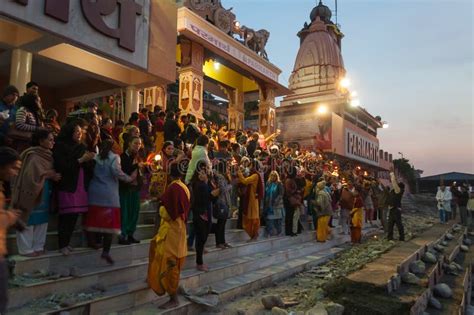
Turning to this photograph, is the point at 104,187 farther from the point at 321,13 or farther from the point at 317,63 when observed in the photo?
the point at 321,13

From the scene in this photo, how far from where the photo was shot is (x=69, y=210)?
14.7 feet

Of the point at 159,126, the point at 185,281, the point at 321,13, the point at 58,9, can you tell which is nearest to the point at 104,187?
the point at 185,281

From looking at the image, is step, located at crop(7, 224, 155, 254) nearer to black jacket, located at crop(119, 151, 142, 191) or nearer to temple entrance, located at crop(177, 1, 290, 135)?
black jacket, located at crop(119, 151, 142, 191)

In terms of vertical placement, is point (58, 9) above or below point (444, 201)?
above

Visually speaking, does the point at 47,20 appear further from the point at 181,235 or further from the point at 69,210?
the point at 181,235

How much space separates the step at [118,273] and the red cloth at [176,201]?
0.95 metres

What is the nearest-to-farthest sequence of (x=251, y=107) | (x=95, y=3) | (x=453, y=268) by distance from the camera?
(x=95, y=3), (x=453, y=268), (x=251, y=107)

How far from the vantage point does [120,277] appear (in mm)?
4613

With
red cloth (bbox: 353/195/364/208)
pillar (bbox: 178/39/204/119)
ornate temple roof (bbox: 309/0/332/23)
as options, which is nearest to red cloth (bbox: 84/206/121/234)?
red cloth (bbox: 353/195/364/208)

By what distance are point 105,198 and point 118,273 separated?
95 cm

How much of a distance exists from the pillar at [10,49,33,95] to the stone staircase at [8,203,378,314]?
3.94m

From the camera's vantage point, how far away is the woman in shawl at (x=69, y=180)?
448cm

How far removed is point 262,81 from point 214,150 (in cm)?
995

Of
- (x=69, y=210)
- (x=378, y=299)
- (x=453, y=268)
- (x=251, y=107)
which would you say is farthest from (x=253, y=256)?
(x=251, y=107)
